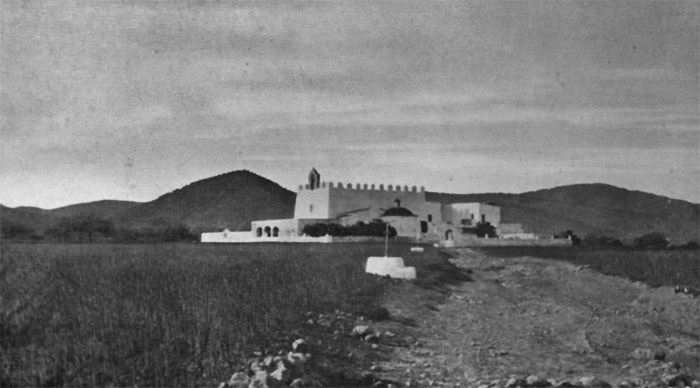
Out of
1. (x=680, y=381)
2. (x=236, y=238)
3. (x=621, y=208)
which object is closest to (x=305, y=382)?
(x=680, y=381)

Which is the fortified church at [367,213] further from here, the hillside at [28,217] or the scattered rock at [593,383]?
the scattered rock at [593,383]

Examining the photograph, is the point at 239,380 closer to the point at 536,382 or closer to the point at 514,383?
the point at 514,383

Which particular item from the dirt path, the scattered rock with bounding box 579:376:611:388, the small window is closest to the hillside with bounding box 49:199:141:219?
the dirt path

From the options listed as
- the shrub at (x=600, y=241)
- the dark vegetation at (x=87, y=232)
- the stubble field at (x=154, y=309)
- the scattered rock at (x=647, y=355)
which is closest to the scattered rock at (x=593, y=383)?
the scattered rock at (x=647, y=355)

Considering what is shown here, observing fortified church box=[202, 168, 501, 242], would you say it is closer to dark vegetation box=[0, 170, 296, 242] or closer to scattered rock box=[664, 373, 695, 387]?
dark vegetation box=[0, 170, 296, 242]

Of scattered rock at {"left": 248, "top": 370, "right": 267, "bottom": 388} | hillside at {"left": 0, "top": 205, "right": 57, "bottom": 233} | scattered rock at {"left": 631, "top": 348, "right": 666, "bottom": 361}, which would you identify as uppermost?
hillside at {"left": 0, "top": 205, "right": 57, "bottom": 233}
